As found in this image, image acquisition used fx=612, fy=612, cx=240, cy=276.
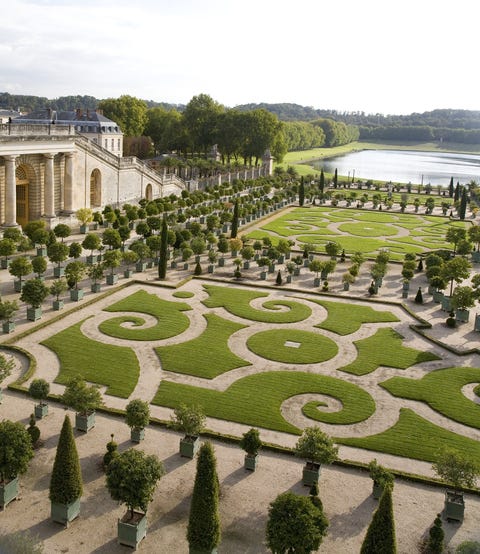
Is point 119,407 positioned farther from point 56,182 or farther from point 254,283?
point 56,182

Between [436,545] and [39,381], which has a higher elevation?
[39,381]

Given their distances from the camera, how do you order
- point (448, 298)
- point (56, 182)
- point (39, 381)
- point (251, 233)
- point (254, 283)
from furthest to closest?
point (251, 233) < point (56, 182) < point (254, 283) < point (448, 298) < point (39, 381)

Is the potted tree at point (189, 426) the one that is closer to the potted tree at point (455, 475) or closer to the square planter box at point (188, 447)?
the square planter box at point (188, 447)

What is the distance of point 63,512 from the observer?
1970cm

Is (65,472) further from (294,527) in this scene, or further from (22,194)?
(22,194)

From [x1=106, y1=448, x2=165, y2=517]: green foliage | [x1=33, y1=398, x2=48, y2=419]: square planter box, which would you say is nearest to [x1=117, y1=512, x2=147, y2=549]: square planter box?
[x1=106, y1=448, x2=165, y2=517]: green foliage

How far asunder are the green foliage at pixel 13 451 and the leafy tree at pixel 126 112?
364 ft

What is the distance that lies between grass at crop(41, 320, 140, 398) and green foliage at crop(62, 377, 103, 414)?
351cm

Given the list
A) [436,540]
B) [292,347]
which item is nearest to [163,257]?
[292,347]

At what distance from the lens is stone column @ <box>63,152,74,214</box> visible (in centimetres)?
6569

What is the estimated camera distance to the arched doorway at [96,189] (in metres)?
73.1

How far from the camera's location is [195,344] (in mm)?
35875

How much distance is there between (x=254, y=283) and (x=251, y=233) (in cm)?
2287

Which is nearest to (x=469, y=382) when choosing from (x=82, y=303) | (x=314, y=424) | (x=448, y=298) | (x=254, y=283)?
(x=314, y=424)
